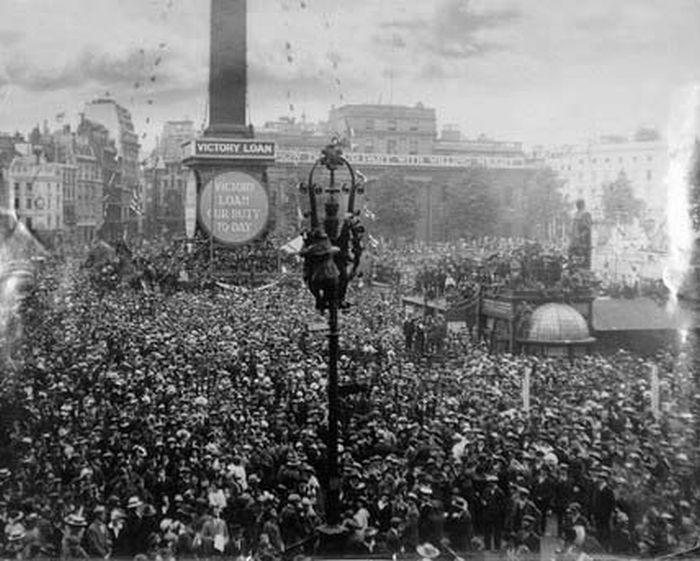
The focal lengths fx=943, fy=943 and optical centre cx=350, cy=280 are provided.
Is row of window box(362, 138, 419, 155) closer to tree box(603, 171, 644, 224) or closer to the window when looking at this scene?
the window

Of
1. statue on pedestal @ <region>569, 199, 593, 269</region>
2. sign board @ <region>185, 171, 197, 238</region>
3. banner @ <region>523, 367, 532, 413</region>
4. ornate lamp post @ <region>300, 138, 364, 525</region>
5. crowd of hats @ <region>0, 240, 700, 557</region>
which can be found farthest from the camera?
statue on pedestal @ <region>569, 199, 593, 269</region>

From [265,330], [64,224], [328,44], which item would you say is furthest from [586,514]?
[64,224]

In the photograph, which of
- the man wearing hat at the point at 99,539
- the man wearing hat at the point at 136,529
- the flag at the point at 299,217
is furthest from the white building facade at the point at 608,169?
the man wearing hat at the point at 99,539

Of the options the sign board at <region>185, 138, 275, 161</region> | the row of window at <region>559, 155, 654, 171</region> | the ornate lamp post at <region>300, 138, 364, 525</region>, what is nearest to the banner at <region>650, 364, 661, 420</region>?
the row of window at <region>559, 155, 654, 171</region>

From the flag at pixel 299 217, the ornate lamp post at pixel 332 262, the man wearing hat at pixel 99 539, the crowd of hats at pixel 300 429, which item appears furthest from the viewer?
the flag at pixel 299 217

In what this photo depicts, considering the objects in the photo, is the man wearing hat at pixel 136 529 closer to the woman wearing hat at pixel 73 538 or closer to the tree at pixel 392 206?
the woman wearing hat at pixel 73 538

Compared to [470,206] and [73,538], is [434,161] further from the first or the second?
[73,538]

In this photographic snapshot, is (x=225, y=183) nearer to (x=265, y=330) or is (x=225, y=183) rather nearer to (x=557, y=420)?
(x=265, y=330)
